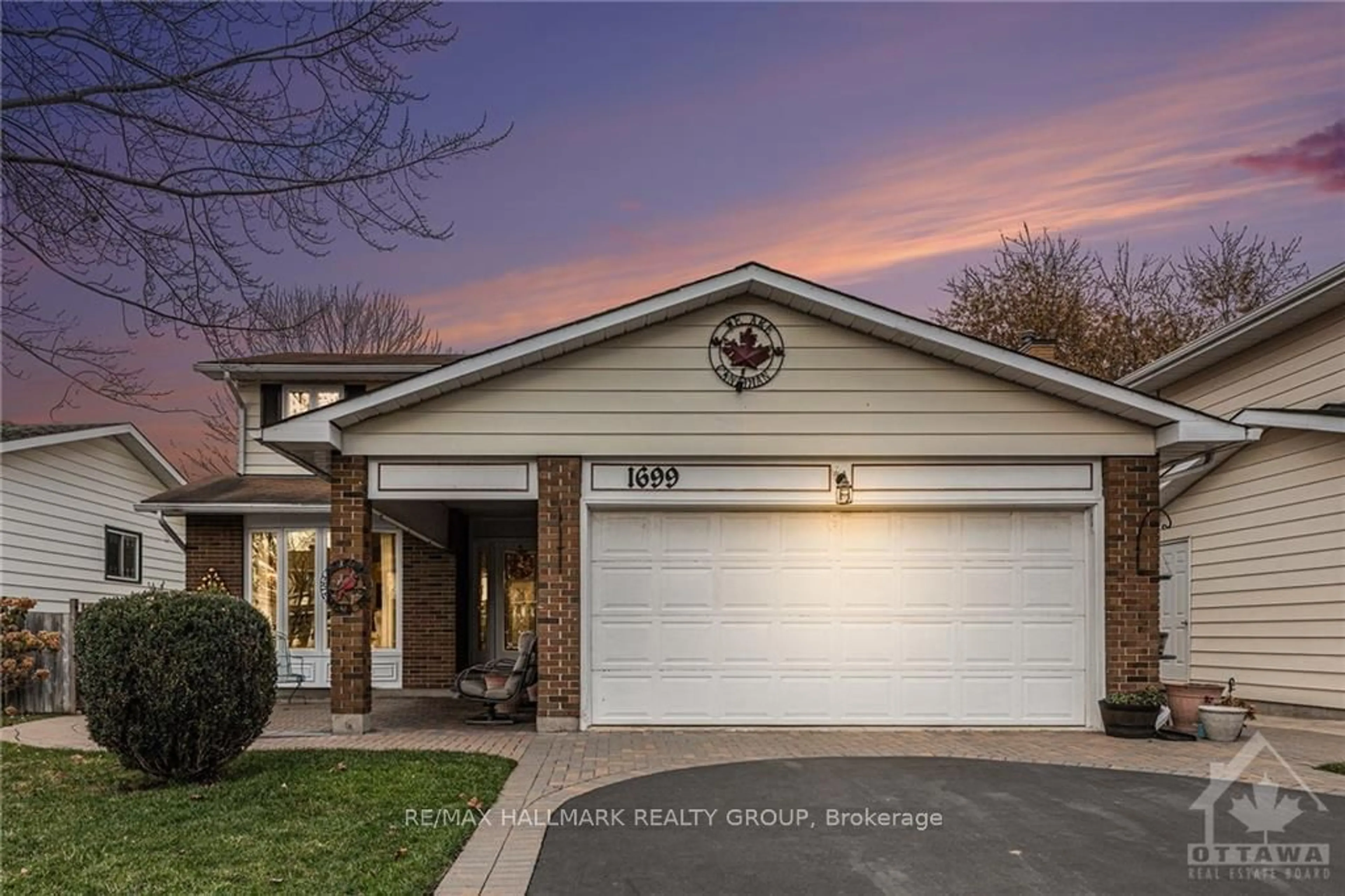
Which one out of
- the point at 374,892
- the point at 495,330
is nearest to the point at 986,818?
the point at 374,892

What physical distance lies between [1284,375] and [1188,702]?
17.9 feet

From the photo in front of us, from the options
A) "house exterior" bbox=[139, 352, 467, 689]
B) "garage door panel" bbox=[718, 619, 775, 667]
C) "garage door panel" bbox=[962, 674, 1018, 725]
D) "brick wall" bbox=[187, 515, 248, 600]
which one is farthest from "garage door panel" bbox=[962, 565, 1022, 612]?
"brick wall" bbox=[187, 515, 248, 600]

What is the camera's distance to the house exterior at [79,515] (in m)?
17.2

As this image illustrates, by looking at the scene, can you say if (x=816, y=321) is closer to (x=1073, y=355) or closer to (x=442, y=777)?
(x=442, y=777)

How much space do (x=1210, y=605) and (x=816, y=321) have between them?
8098 mm

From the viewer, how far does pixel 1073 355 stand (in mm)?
28875

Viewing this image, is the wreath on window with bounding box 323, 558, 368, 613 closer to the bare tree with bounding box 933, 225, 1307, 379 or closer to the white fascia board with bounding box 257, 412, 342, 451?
the white fascia board with bounding box 257, 412, 342, 451

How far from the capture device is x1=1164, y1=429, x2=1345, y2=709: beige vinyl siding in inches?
494

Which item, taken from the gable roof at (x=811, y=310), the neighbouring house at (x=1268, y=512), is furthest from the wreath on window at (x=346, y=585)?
the neighbouring house at (x=1268, y=512)

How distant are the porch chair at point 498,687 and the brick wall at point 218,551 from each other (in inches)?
199

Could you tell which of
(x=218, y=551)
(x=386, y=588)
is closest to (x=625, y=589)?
(x=386, y=588)

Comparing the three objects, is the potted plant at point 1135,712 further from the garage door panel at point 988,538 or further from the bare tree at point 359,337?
the bare tree at point 359,337

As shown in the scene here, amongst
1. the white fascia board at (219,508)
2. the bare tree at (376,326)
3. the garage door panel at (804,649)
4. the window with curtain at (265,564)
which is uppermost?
the bare tree at (376,326)

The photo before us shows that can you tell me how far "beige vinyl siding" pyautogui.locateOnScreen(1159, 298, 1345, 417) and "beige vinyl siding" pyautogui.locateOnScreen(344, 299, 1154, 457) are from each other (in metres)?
3.46
